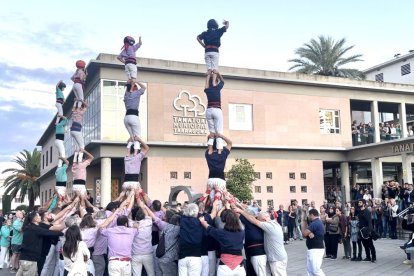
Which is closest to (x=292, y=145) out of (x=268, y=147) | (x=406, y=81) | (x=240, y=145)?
(x=268, y=147)

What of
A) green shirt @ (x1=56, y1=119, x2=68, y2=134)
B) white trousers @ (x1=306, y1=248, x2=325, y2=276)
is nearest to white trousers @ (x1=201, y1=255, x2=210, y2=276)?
white trousers @ (x1=306, y1=248, x2=325, y2=276)

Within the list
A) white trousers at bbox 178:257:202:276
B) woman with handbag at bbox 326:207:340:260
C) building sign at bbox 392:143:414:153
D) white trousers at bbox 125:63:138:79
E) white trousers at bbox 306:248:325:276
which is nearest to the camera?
white trousers at bbox 178:257:202:276

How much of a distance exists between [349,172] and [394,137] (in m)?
5.61

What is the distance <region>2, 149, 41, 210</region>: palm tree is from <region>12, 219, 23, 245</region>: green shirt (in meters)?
36.7

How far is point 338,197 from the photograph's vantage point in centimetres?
2966

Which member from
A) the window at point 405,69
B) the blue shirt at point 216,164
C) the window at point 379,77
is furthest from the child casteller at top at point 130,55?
the window at point 379,77

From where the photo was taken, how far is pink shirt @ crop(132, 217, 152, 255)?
8.40 metres

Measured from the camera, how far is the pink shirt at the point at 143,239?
27.6 feet

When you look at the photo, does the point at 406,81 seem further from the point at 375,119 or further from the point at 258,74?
the point at 258,74

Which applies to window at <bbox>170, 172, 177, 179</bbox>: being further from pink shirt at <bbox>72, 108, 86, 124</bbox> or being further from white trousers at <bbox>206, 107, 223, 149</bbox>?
white trousers at <bbox>206, 107, 223, 149</bbox>

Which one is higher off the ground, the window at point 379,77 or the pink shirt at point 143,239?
the window at point 379,77

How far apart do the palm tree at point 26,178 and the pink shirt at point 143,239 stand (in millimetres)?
45223

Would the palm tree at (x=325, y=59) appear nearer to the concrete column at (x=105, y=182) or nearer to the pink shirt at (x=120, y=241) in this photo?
the concrete column at (x=105, y=182)

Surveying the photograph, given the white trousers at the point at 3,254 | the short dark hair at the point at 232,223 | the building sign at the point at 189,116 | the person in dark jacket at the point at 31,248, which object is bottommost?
the white trousers at the point at 3,254
